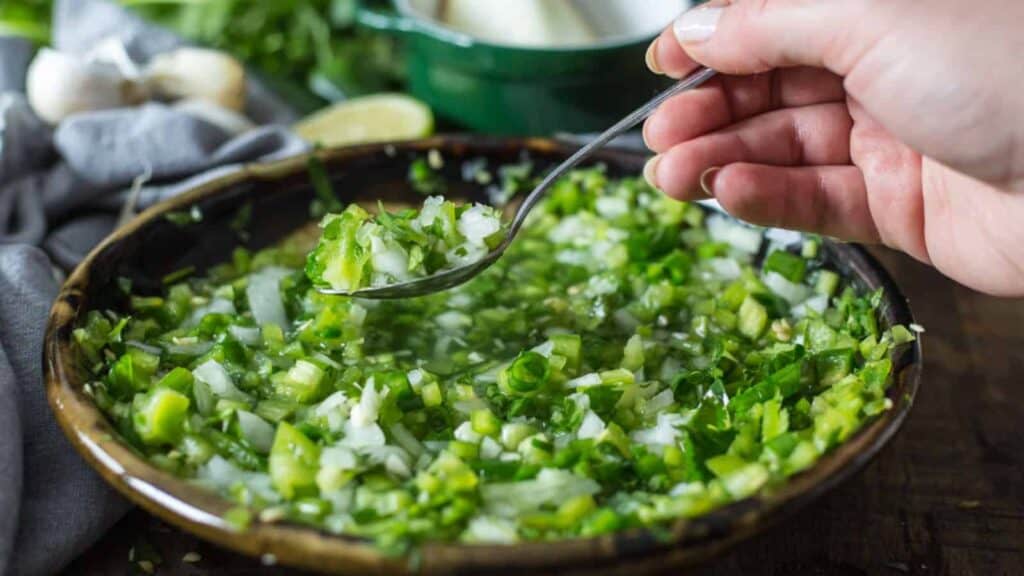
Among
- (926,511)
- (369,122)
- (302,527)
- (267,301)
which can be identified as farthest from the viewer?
(369,122)

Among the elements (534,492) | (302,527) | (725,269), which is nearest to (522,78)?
(725,269)

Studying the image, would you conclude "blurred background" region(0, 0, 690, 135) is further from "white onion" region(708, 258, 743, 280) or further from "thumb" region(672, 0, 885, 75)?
"thumb" region(672, 0, 885, 75)

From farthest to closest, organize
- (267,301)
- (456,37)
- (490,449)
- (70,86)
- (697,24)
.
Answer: (456,37), (70,86), (267,301), (697,24), (490,449)

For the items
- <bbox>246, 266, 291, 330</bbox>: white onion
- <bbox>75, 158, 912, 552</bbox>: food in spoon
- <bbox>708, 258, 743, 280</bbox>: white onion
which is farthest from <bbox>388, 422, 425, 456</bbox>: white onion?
<bbox>708, 258, 743, 280</bbox>: white onion

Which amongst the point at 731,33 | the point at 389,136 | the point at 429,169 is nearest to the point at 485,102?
the point at 389,136

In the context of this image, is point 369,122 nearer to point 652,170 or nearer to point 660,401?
point 652,170

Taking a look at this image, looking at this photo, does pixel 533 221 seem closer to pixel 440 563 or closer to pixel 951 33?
pixel 951 33

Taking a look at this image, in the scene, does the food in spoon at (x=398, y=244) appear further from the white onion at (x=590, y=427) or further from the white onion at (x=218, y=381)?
the white onion at (x=590, y=427)
